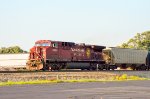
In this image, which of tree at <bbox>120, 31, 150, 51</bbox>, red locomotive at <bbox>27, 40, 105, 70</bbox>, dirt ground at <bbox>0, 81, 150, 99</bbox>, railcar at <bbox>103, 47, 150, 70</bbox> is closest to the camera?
dirt ground at <bbox>0, 81, 150, 99</bbox>

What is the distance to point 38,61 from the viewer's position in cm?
4503

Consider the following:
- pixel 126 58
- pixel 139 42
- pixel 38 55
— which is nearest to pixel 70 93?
pixel 38 55

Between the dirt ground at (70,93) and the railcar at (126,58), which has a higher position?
the railcar at (126,58)

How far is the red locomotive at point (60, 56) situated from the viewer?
45.2 m

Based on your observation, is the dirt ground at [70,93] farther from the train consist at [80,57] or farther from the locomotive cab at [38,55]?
the train consist at [80,57]

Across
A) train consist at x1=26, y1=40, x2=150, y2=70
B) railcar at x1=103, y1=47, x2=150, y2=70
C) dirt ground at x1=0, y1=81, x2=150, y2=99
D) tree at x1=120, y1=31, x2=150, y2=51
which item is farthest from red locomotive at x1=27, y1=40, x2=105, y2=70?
tree at x1=120, y1=31, x2=150, y2=51

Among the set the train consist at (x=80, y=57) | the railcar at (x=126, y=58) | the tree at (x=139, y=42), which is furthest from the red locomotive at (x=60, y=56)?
the tree at (x=139, y=42)

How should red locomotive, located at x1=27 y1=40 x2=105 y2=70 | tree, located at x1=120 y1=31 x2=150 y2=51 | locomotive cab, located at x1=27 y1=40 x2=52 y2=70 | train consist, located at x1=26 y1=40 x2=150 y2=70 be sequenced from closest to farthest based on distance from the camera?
locomotive cab, located at x1=27 y1=40 x2=52 y2=70 → red locomotive, located at x1=27 y1=40 x2=105 y2=70 → train consist, located at x1=26 y1=40 x2=150 y2=70 → tree, located at x1=120 y1=31 x2=150 y2=51

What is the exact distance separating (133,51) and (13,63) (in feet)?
83.6

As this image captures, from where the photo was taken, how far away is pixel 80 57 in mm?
50375

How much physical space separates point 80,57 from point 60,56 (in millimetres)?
4267

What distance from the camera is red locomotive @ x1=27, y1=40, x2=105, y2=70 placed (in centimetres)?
4519

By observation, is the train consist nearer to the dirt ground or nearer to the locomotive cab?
the locomotive cab

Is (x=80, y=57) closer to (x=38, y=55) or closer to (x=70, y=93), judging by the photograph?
(x=38, y=55)
